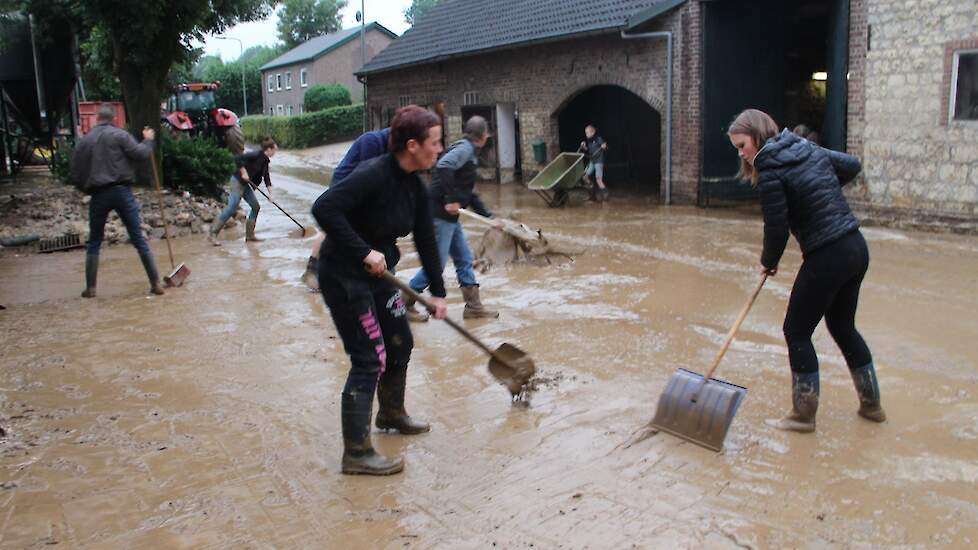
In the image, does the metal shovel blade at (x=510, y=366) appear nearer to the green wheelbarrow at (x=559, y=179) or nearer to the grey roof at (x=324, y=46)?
the green wheelbarrow at (x=559, y=179)

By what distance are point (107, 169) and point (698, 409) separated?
6.30 m

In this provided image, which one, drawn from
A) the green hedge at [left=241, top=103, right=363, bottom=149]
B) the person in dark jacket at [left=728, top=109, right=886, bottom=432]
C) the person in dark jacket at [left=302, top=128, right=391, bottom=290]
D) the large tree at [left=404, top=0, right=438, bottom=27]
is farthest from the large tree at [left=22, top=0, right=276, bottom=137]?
the large tree at [left=404, top=0, right=438, bottom=27]

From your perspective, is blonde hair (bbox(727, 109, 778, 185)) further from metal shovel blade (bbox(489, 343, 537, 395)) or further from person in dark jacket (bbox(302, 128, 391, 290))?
person in dark jacket (bbox(302, 128, 391, 290))

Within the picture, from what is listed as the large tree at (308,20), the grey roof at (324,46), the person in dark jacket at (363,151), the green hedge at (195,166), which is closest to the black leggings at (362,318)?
the person in dark jacket at (363,151)

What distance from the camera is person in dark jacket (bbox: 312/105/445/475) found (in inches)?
151

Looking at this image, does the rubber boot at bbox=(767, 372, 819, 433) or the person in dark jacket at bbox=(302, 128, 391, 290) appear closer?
the rubber boot at bbox=(767, 372, 819, 433)

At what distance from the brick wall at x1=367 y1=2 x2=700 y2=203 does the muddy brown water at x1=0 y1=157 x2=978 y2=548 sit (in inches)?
281

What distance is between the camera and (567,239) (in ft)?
38.9

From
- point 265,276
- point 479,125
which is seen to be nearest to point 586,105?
point 265,276

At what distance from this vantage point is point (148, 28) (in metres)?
14.5

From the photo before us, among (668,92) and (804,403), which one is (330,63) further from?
(804,403)

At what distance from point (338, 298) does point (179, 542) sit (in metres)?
1.23

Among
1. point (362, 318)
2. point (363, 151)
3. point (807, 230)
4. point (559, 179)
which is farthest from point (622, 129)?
point (362, 318)

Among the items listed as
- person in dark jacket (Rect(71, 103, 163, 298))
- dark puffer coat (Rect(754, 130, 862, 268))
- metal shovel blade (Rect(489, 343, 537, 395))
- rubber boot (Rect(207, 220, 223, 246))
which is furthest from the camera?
rubber boot (Rect(207, 220, 223, 246))
